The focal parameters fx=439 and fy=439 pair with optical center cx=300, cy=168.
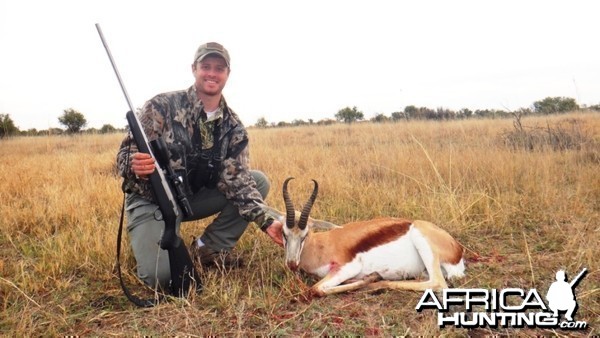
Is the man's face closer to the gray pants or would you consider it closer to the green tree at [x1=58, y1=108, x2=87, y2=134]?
the gray pants

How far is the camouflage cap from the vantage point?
3908 millimetres

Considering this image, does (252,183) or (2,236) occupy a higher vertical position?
(252,183)

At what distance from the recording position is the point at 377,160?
761 cm

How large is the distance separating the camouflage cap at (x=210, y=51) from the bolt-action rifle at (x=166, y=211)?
818 mm

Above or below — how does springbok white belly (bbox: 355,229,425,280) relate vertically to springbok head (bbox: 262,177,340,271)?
below

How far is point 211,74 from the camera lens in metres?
3.91

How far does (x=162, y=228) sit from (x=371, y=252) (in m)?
1.75

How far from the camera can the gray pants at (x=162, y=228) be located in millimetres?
3400

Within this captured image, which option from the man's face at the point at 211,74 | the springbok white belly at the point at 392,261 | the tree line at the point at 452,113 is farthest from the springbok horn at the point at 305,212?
the tree line at the point at 452,113

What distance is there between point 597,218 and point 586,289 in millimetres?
1930

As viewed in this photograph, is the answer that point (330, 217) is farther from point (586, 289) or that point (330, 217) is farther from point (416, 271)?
point (586, 289)

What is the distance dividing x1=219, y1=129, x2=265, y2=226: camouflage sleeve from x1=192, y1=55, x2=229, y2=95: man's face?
50 cm

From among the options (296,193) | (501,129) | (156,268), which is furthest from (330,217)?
(501,129)

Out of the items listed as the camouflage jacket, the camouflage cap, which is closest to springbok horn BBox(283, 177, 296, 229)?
the camouflage jacket
